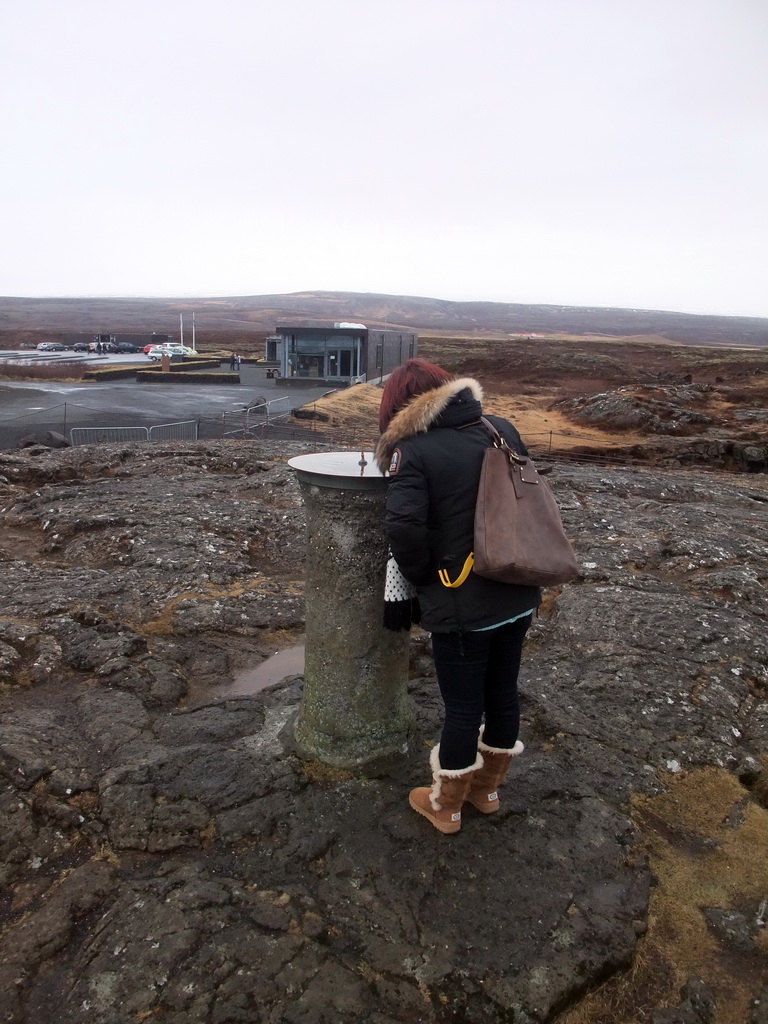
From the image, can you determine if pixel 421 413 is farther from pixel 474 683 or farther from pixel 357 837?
pixel 357 837

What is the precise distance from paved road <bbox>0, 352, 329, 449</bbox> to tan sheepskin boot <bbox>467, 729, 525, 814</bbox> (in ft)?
53.5

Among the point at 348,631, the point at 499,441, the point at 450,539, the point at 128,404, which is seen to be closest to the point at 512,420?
the point at 128,404

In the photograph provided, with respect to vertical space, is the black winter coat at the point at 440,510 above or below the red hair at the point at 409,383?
below

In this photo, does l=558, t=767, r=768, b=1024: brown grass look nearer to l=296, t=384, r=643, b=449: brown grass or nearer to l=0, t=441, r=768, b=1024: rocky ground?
l=0, t=441, r=768, b=1024: rocky ground

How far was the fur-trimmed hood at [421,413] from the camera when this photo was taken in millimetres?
2812

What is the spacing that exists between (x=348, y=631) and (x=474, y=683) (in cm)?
86

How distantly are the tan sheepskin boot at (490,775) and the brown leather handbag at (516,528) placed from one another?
3.07 feet

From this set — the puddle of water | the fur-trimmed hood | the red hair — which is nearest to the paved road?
the puddle of water

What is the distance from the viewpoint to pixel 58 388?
29.7 m

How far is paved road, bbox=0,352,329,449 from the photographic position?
1961 cm

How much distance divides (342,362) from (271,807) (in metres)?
33.8

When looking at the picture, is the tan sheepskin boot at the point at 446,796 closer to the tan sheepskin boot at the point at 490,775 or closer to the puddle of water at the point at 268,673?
the tan sheepskin boot at the point at 490,775

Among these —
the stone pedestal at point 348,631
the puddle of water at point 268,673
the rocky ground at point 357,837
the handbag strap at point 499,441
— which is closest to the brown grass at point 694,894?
the rocky ground at point 357,837

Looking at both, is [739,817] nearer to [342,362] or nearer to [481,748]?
[481,748]
